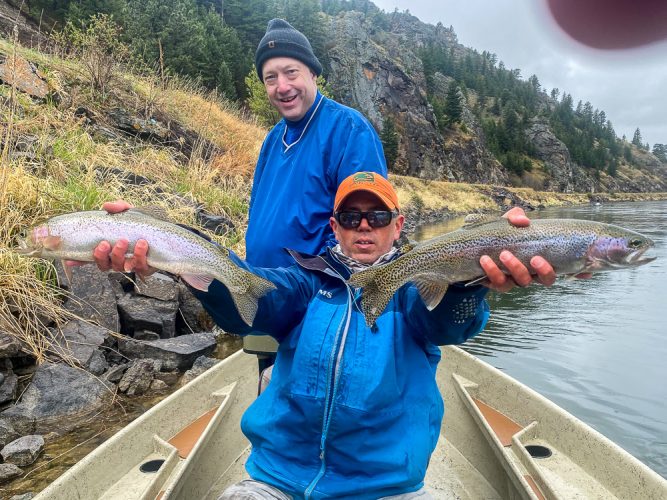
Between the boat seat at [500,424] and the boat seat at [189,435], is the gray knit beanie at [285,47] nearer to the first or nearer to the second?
the boat seat at [189,435]

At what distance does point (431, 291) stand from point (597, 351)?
333 inches

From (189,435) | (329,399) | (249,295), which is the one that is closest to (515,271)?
(329,399)

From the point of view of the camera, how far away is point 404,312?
2.77 m

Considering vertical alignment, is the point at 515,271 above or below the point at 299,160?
below

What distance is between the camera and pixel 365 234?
2945 mm

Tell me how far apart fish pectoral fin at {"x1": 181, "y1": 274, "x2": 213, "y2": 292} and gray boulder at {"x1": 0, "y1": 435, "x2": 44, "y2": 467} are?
2921 millimetres

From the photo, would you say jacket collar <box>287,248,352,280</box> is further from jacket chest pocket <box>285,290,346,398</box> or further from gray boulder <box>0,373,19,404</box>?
gray boulder <box>0,373,19,404</box>

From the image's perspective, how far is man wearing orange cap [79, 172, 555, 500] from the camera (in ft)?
8.20

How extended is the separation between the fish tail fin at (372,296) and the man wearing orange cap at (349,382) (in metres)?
0.14

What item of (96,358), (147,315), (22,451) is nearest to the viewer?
(22,451)

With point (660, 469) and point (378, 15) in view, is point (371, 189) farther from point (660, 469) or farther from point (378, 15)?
point (378, 15)

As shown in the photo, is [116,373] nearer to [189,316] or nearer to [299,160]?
[189,316]

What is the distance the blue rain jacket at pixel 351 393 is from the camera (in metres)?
2.50

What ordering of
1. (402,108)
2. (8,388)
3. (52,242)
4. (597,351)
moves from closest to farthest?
(52,242) → (8,388) → (597,351) → (402,108)
